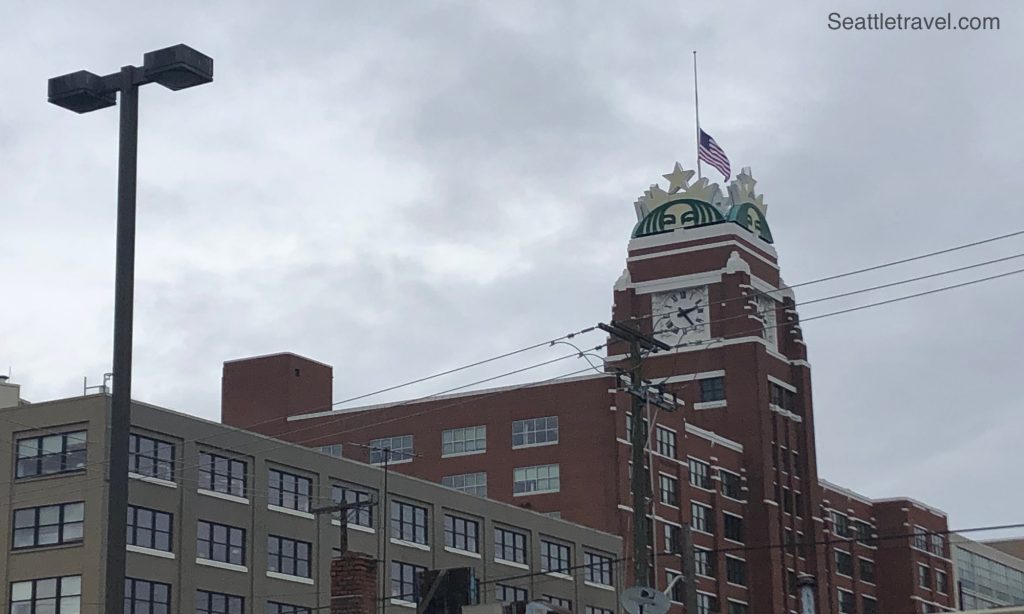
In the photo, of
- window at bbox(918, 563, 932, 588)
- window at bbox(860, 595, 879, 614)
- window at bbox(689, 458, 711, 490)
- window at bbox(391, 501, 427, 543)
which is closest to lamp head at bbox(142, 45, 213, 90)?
window at bbox(391, 501, 427, 543)

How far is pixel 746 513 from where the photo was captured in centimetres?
11350

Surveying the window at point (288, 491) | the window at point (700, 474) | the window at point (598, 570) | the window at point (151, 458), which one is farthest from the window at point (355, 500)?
the window at point (700, 474)

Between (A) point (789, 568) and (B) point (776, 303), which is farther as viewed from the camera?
(B) point (776, 303)

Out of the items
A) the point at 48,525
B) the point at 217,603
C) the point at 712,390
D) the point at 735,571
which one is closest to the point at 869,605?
the point at 735,571

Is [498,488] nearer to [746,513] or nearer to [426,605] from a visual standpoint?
[746,513]

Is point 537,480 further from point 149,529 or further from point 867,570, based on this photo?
point 867,570

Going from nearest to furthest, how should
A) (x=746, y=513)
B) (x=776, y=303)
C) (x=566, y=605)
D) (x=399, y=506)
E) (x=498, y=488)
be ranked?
(x=399, y=506), (x=566, y=605), (x=498, y=488), (x=746, y=513), (x=776, y=303)

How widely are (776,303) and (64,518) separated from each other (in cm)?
7195

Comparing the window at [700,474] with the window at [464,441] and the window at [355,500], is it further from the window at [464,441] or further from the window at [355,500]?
the window at [355,500]

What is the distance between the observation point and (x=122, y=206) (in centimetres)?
1778

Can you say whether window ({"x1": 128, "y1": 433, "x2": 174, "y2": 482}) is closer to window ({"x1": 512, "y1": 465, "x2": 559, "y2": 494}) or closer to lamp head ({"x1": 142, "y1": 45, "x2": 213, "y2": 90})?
window ({"x1": 512, "y1": 465, "x2": 559, "y2": 494})

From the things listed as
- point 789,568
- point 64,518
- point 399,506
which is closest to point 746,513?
point 789,568

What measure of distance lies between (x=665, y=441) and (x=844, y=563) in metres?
30.8

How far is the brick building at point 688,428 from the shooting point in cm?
10219
